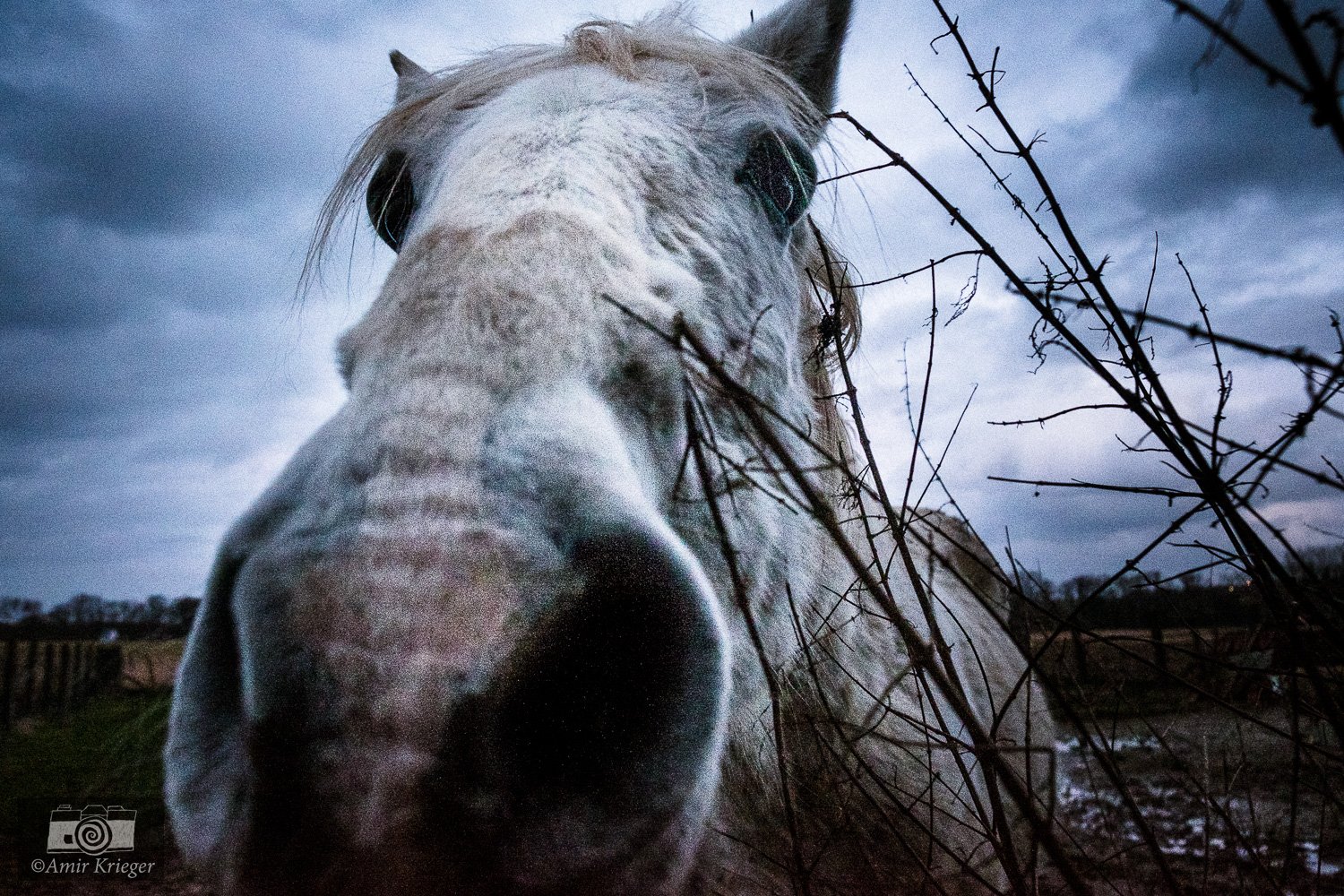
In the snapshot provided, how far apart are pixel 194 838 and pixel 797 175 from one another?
2.14 metres

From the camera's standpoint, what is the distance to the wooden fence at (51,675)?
8258 mm

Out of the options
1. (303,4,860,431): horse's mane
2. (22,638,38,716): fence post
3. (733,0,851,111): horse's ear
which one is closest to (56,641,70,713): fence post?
(22,638,38,716): fence post

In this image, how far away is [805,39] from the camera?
261 cm

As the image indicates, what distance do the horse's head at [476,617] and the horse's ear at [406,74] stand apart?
77.4 inches

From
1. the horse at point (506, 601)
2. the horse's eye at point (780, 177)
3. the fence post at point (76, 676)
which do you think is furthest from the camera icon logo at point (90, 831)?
the fence post at point (76, 676)

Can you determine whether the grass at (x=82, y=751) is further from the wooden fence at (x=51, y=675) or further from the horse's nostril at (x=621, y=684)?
the horse's nostril at (x=621, y=684)

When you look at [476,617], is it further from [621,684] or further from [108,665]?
[108,665]

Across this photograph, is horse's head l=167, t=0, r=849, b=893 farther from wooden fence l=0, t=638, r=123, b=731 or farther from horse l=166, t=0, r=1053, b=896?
A: wooden fence l=0, t=638, r=123, b=731

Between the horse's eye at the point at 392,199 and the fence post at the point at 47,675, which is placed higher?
the horse's eye at the point at 392,199

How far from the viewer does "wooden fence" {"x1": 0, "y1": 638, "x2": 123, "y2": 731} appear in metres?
8.26

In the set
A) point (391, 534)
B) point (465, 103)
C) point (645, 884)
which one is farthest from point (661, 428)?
point (465, 103)

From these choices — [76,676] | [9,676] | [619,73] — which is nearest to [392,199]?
[619,73]

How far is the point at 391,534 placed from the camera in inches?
37.1

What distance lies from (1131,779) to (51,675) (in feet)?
39.4
